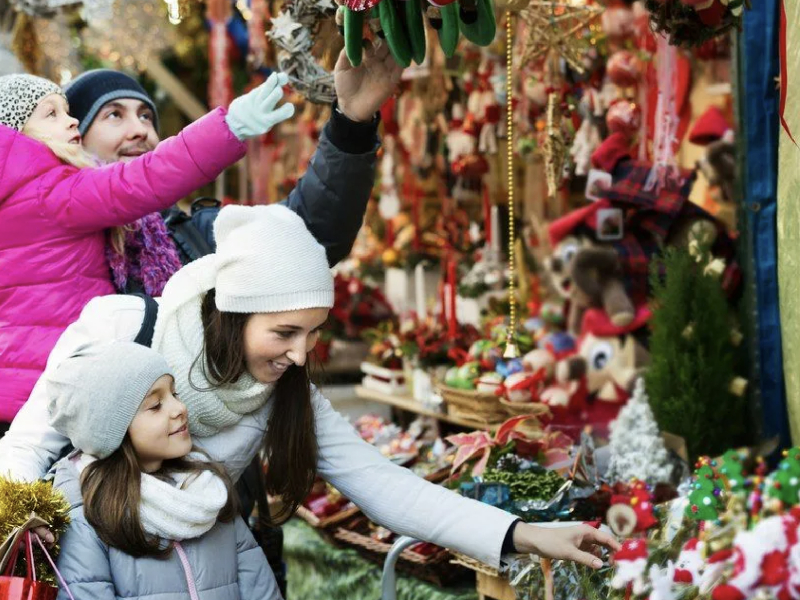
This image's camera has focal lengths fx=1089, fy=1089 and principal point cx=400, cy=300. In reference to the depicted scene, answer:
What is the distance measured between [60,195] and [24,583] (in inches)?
36.0

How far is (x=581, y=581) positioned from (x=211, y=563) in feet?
2.10

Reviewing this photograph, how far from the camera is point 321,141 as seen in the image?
7.63 feet

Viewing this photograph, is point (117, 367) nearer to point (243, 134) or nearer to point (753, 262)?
point (243, 134)

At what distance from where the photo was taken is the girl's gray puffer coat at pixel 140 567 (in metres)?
1.79

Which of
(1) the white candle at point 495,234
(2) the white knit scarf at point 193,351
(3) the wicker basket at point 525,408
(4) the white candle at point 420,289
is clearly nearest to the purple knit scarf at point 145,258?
(2) the white knit scarf at point 193,351

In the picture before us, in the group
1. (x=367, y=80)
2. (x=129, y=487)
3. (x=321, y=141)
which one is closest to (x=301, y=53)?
(x=321, y=141)

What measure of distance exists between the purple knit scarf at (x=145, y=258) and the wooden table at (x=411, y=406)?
4.07ft

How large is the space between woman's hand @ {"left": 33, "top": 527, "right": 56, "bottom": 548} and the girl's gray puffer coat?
0.06m

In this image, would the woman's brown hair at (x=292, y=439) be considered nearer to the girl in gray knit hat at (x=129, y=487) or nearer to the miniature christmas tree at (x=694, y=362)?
the girl in gray knit hat at (x=129, y=487)

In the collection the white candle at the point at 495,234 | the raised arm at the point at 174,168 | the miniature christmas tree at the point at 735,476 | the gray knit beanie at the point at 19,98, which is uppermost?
the gray knit beanie at the point at 19,98

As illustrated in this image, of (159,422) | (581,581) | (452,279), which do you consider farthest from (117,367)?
(452,279)

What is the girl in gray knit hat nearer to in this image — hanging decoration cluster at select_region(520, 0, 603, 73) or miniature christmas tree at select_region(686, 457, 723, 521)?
miniature christmas tree at select_region(686, 457, 723, 521)

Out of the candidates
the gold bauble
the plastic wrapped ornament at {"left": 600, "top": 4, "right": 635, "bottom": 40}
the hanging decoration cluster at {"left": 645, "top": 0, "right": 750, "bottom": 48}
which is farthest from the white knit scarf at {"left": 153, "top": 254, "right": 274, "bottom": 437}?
the gold bauble

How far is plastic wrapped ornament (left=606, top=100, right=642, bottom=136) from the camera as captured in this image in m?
3.69
